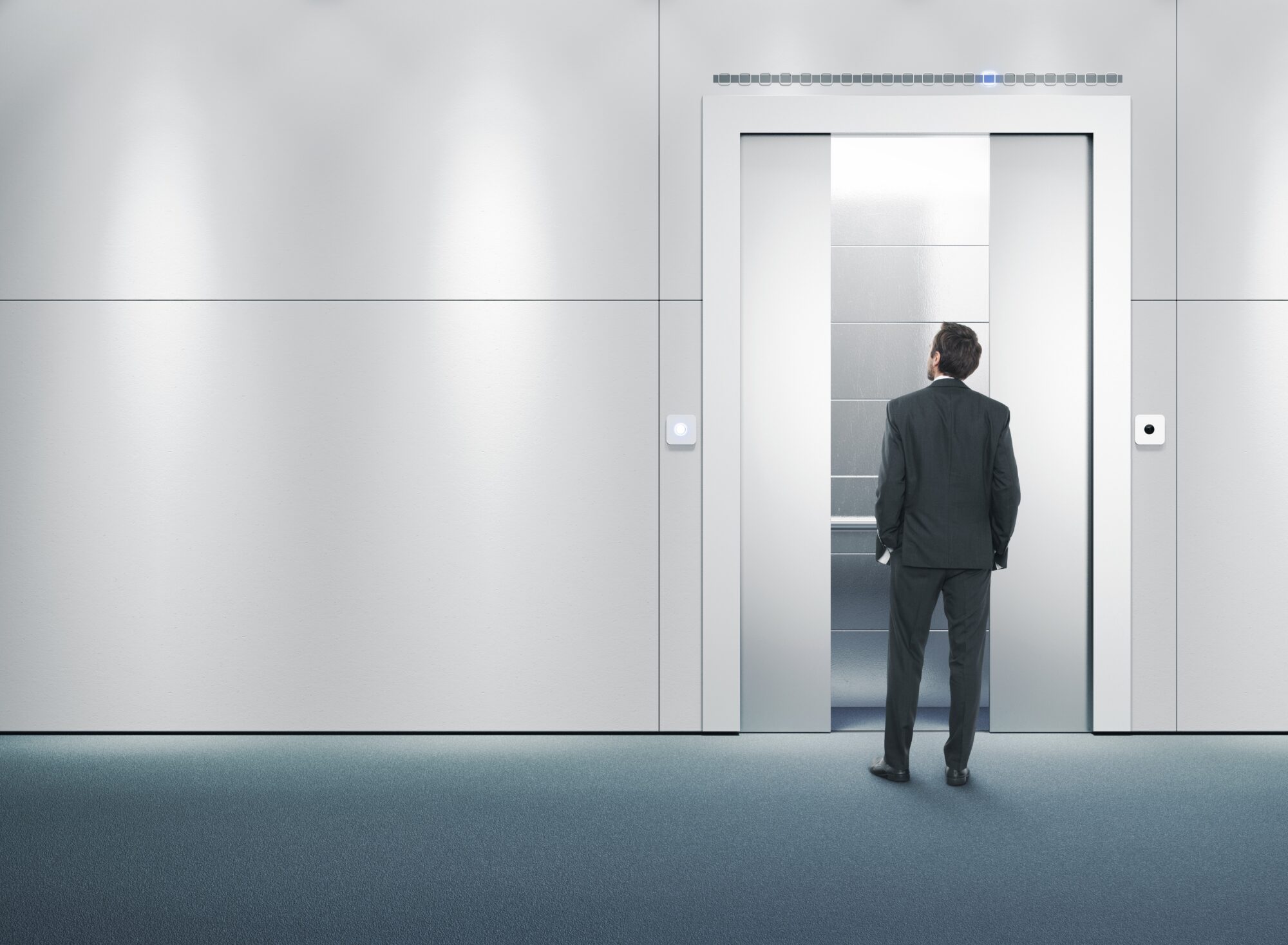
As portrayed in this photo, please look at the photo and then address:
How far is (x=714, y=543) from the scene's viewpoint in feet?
16.0

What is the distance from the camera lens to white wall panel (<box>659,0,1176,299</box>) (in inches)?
191

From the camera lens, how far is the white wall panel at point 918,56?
4855 millimetres

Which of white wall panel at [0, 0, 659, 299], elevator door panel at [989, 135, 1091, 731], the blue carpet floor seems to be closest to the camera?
the blue carpet floor

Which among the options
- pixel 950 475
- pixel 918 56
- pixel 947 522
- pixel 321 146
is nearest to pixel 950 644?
pixel 947 522

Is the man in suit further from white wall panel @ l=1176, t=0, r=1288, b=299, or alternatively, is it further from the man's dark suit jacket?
white wall panel @ l=1176, t=0, r=1288, b=299

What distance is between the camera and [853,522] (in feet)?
16.4

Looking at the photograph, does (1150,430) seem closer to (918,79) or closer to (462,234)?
(918,79)

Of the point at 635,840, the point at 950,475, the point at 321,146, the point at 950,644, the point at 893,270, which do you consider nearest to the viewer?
the point at 635,840

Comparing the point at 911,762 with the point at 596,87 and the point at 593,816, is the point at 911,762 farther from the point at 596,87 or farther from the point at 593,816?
the point at 596,87

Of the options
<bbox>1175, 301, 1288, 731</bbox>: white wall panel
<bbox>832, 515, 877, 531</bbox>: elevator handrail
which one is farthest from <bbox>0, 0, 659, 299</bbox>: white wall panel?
<bbox>1175, 301, 1288, 731</bbox>: white wall panel

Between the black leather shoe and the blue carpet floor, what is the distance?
0.26 ft

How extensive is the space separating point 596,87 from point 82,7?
2.75 metres

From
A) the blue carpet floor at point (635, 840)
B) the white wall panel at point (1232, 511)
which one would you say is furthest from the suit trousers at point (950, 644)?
the white wall panel at point (1232, 511)

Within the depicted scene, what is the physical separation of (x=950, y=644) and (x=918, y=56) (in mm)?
3083
